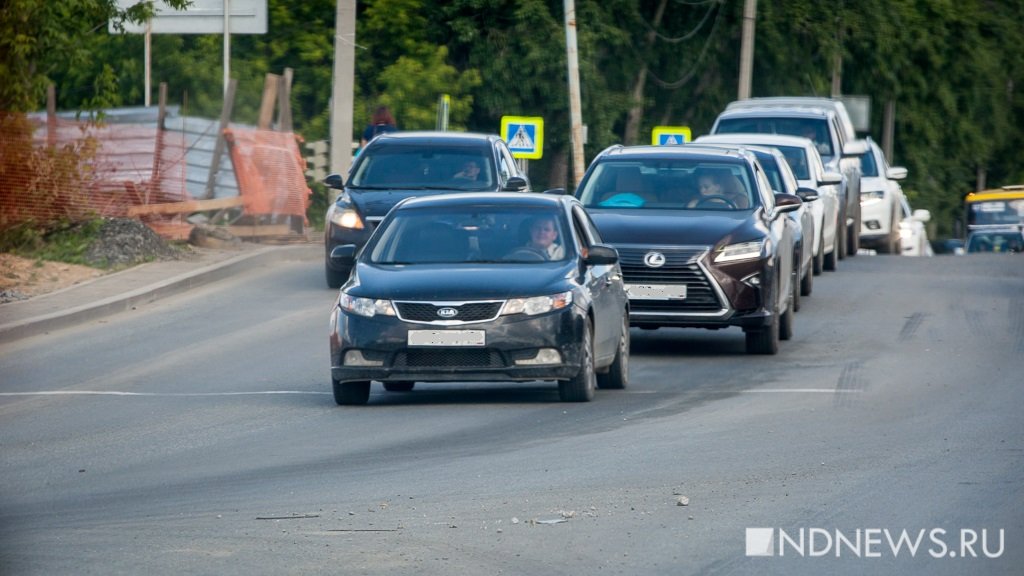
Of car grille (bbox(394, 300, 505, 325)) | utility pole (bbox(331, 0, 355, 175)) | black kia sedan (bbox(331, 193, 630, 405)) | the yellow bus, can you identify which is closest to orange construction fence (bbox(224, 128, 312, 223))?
utility pole (bbox(331, 0, 355, 175))

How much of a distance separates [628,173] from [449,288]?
5.10m

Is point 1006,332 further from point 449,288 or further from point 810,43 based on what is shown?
point 810,43

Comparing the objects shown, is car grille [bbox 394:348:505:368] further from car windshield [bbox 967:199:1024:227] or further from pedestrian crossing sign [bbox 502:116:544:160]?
car windshield [bbox 967:199:1024:227]

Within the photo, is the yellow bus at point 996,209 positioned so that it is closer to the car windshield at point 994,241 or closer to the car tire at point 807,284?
the car windshield at point 994,241

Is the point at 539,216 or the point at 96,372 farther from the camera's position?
the point at 96,372

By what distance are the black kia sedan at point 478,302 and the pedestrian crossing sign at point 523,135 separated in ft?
61.1

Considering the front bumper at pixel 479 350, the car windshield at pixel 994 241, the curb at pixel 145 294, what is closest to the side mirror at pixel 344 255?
the front bumper at pixel 479 350

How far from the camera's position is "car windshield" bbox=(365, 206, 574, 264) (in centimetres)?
1386

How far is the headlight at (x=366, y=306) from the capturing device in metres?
13.1

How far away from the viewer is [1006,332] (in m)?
19.0

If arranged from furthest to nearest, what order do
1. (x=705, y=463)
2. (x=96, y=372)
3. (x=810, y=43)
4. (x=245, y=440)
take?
(x=810, y=43)
(x=96, y=372)
(x=245, y=440)
(x=705, y=463)

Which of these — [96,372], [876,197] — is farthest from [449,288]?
[876,197]

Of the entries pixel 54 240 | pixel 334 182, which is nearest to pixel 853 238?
pixel 334 182

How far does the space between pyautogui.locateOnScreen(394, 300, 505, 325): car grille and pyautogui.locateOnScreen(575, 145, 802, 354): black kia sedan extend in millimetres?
3584
